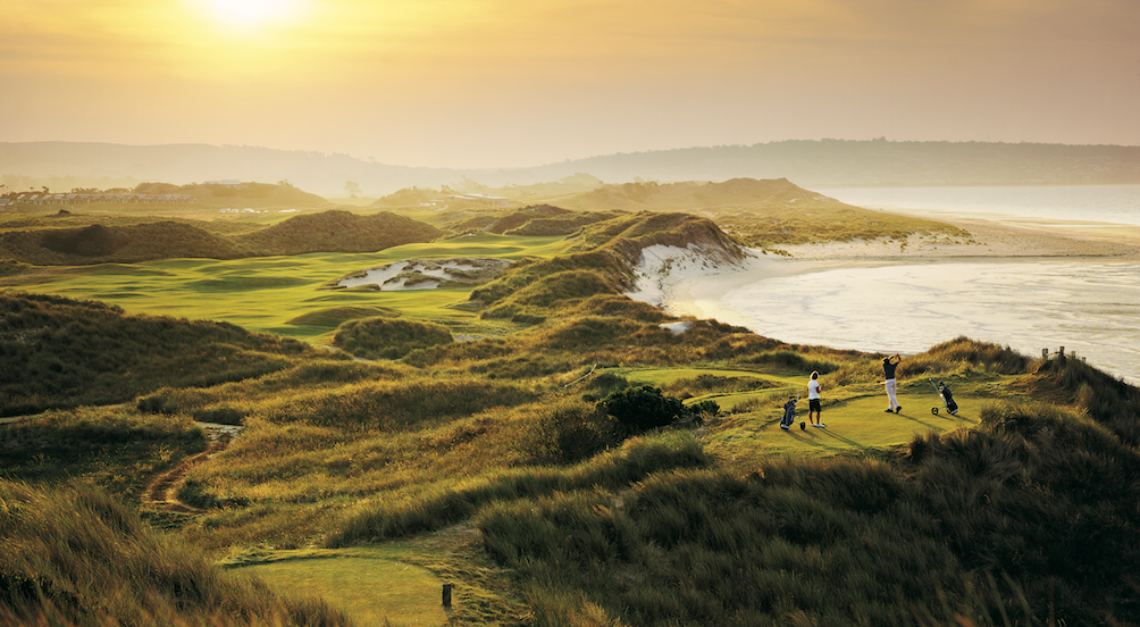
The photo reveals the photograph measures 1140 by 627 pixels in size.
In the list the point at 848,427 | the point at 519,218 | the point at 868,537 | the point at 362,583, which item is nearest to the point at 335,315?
the point at 848,427

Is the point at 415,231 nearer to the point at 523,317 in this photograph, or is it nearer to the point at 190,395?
the point at 523,317

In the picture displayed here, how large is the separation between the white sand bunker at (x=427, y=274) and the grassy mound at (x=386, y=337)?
721 inches

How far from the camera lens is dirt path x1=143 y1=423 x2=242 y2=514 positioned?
12773 mm

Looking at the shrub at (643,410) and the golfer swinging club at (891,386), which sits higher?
the golfer swinging club at (891,386)

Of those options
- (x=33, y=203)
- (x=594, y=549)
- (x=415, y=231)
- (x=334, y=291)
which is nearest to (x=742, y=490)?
(x=594, y=549)

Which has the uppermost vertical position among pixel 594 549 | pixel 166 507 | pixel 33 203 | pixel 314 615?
pixel 33 203

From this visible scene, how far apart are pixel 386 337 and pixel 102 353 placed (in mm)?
12026

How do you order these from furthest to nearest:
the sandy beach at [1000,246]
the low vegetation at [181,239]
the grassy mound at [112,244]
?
the sandy beach at [1000,246]
the low vegetation at [181,239]
the grassy mound at [112,244]

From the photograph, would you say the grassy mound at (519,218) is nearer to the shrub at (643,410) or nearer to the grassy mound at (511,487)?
the shrub at (643,410)

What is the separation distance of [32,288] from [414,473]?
42.4 meters

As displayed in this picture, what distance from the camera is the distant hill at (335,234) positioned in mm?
80125

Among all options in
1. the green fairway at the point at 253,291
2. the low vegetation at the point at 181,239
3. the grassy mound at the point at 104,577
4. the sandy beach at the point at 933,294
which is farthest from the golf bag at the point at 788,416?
the low vegetation at the point at 181,239

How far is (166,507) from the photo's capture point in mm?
12672

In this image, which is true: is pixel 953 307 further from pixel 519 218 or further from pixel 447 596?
pixel 519 218
